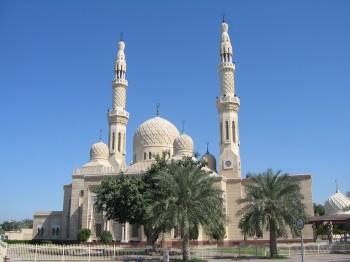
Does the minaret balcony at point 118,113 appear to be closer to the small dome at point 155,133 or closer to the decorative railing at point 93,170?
the small dome at point 155,133

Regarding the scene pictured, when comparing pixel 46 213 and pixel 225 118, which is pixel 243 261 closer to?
pixel 225 118

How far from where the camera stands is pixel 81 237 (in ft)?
142

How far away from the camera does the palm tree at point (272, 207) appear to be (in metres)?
25.7

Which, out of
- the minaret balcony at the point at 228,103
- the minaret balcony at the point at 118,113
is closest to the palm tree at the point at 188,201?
the minaret balcony at the point at 228,103

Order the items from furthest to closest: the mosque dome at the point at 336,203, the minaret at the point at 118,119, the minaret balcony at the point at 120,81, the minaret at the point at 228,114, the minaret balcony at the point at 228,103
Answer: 1. the minaret balcony at the point at 120,81
2. the minaret at the point at 118,119
3. the minaret balcony at the point at 228,103
4. the minaret at the point at 228,114
5. the mosque dome at the point at 336,203

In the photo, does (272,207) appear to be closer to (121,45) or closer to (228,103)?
(228,103)

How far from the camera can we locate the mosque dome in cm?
4488

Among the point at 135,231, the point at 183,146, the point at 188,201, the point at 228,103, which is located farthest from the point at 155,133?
the point at 188,201

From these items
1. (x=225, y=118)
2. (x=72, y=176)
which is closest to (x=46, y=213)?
(x=72, y=176)

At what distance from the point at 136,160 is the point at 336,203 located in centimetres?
2415

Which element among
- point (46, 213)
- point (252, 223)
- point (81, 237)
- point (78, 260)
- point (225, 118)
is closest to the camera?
point (78, 260)

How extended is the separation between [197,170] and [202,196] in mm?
1484

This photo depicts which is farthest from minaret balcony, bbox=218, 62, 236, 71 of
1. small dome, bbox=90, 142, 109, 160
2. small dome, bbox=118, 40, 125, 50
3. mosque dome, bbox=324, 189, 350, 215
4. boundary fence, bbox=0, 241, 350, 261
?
boundary fence, bbox=0, 241, 350, 261

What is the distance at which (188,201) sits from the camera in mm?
21984
